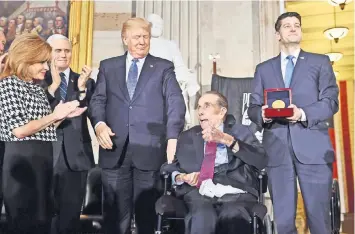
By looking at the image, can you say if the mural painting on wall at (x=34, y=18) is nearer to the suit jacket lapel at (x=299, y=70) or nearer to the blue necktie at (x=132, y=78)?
the blue necktie at (x=132, y=78)

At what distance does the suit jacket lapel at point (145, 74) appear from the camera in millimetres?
2871

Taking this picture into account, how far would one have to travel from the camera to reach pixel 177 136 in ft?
9.27

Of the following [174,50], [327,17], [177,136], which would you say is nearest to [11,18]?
[174,50]

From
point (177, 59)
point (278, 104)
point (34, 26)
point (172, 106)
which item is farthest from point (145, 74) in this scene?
point (34, 26)

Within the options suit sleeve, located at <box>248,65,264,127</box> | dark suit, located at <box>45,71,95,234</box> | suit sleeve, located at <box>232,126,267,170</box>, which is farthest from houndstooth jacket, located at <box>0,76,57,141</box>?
suit sleeve, located at <box>248,65,264,127</box>

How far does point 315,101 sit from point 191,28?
292 centimetres

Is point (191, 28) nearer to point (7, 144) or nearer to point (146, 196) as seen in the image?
point (146, 196)

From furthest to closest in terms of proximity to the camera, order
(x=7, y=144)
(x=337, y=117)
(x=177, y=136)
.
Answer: (x=337, y=117), (x=177, y=136), (x=7, y=144)

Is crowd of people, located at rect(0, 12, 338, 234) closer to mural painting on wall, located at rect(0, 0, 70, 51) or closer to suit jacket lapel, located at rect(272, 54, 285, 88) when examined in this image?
suit jacket lapel, located at rect(272, 54, 285, 88)

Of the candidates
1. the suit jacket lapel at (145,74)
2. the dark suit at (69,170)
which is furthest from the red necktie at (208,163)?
the dark suit at (69,170)

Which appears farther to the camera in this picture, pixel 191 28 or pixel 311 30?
pixel 311 30

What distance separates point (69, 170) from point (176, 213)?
2.77 ft

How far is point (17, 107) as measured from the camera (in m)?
2.30

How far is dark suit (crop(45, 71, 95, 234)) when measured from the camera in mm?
2939
